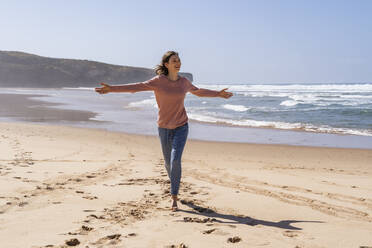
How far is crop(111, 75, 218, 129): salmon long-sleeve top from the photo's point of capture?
438 centimetres

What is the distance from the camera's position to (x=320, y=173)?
7.40 meters

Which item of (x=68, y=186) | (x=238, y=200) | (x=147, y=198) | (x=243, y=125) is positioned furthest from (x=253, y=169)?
(x=243, y=125)

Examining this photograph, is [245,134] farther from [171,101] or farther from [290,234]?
[290,234]

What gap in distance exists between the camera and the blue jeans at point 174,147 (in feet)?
14.7

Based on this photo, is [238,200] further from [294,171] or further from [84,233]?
[294,171]

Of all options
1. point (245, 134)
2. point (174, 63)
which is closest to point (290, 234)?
point (174, 63)

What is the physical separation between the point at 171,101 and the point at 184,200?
1391 millimetres

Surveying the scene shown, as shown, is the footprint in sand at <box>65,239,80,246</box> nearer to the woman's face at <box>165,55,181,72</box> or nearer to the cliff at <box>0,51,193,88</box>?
the woman's face at <box>165,55,181,72</box>

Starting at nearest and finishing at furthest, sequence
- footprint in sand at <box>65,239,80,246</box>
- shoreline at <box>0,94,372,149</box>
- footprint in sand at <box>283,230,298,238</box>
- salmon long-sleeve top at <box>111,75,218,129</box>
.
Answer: footprint in sand at <box>65,239,80,246</box> → footprint in sand at <box>283,230,298,238</box> → salmon long-sleeve top at <box>111,75,218,129</box> → shoreline at <box>0,94,372,149</box>

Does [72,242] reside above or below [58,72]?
below

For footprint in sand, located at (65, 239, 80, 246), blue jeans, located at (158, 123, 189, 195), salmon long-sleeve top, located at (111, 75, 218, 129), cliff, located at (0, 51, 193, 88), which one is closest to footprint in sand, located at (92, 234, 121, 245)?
footprint in sand, located at (65, 239, 80, 246)

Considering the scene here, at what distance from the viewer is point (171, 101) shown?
14.6 feet

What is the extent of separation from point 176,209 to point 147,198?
66cm

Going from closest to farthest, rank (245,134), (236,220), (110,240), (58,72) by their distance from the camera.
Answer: (110,240) < (236,220) < (245,134) < (58,72)
